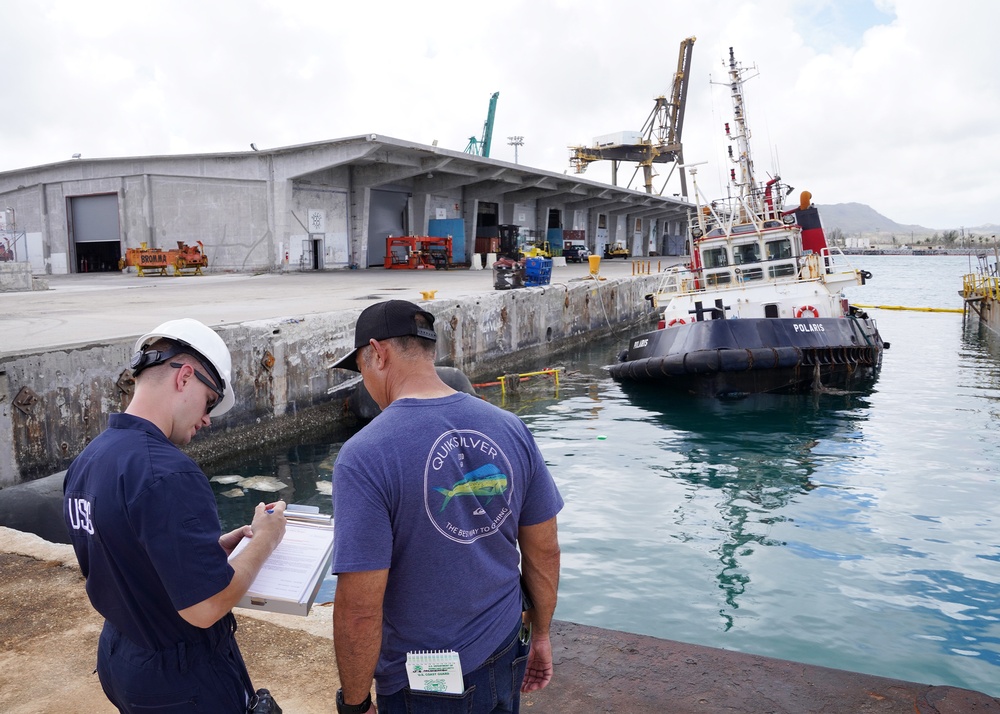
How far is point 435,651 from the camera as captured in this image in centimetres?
203

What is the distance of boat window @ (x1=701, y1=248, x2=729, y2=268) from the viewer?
651 inches

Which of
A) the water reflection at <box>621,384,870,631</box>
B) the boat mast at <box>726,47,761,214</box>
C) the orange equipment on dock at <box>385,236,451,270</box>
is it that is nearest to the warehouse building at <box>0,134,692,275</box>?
the orange equipment on dock at <box>385,236,451,270</box>

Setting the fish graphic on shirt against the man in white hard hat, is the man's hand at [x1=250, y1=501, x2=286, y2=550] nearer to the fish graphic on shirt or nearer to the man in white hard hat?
the man in white hard hat

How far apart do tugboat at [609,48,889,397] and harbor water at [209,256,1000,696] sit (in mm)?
493

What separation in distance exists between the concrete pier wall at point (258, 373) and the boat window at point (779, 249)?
5.92 m

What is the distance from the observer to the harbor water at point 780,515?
18.5ft

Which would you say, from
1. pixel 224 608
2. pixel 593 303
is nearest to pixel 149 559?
pixel 224 608

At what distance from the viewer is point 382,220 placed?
3362cm

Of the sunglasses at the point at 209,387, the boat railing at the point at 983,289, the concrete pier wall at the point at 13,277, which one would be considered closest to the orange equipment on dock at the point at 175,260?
the concrete pier wall at the point at 13,277

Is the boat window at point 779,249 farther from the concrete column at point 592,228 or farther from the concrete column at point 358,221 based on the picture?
the concrete column at point 592,228

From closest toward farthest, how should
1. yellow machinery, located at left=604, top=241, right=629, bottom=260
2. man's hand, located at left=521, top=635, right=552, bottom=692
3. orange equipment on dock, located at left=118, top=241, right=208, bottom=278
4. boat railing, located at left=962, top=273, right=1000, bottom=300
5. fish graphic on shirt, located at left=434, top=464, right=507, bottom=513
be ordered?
1. fish graphic on shirt, located at left=434, top=464, right=507, bottom=513
2. man's hand, located at left=521, top=635, right=552, bottom=692
3. boat railing, located at left=962, top=273, right=1000, bottom=300
4. orange equipment on dock, located at left=118, top=241, right=208, bottom=278
5. yellow machinery, located at left=604, top=241, right=629, bottom=260

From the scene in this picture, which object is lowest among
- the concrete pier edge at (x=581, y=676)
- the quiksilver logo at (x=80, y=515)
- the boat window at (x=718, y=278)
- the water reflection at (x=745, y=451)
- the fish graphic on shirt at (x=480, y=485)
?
the water reflection at (x=745, y=451)

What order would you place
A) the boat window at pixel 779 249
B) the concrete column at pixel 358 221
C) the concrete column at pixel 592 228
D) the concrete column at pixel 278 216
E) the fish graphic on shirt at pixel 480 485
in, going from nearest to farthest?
the fish graphic on shirt at pixel 480 485
the boat window at pixel 779 249
the concrete column at pixel 278 216
the concrete column at pixel 358 221
the concrete column at pixel 592 228

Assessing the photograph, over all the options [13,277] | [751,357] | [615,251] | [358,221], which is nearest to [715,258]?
[751,357]
